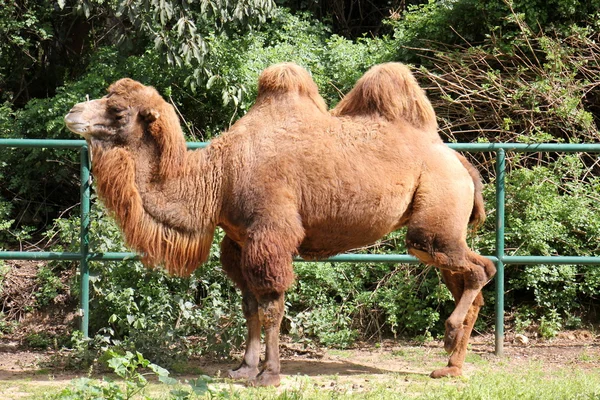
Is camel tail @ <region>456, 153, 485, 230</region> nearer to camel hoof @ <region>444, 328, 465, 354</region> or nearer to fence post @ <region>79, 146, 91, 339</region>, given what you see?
camel hoof @ <region>444, 328, 465, 354</region>

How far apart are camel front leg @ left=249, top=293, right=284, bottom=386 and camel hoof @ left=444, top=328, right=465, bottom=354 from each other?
129 cm

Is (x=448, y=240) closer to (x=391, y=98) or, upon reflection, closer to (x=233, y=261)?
(x=391, y=98)

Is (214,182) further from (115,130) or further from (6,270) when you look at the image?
(6,270)

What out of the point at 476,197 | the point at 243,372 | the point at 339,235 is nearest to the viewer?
the point at 339,235

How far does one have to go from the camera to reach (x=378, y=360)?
761 centimetres

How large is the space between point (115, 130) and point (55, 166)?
422 centimetres

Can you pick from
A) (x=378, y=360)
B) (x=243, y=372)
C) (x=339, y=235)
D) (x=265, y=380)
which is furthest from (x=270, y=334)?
(x=378, y=360)

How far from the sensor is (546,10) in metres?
10.7

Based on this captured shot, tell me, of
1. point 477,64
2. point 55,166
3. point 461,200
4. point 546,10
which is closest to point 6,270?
point 55,166

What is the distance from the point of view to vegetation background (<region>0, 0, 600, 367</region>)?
25.6 ft

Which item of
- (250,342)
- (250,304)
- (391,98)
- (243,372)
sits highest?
(391,98)

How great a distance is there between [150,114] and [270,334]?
1743mm

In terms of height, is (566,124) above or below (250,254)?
above

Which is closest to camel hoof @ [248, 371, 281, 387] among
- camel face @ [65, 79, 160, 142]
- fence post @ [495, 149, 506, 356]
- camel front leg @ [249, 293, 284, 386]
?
camel front leg @ [249, 293, 284, 386]
